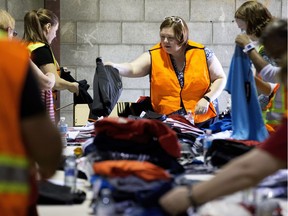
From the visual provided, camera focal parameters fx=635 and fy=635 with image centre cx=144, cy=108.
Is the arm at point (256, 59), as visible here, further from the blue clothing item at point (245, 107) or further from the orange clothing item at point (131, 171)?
the orange clothing item at point (131, 171)

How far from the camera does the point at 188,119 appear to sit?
3.86 metres

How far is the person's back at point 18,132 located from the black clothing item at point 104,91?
240cm

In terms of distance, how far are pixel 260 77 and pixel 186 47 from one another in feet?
3.49

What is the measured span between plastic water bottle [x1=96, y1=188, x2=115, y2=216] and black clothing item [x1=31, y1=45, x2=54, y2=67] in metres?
2.53

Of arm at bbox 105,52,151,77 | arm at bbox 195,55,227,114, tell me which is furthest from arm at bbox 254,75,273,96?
arm at bbox 105,52,151,77

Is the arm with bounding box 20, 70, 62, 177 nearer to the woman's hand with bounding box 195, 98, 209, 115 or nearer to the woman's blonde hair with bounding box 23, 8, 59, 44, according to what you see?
the woman's hand with bounding box 195, 98, 209, 115

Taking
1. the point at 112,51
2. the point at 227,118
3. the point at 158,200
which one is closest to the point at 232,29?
the point at 112,51

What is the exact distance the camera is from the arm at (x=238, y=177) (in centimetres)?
163

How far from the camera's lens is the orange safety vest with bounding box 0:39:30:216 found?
1.41m

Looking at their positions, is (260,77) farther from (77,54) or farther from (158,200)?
(77,54)

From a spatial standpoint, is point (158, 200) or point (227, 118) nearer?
point (158, 200)

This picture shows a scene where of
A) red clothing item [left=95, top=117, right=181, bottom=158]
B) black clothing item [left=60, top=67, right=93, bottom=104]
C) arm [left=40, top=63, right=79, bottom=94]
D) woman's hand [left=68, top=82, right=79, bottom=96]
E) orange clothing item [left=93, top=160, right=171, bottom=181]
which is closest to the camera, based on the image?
orange clothing item [left=93, top=160, right=171, bottom=181]

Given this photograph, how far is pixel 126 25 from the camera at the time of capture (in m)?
5.99

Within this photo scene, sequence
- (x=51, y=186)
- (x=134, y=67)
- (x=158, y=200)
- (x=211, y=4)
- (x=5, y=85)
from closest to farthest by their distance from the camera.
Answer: (x=5, y=85) < (x=158, y=200) < (x=51, y=186) < (x=134, y=67) < (x=211, y=4)
